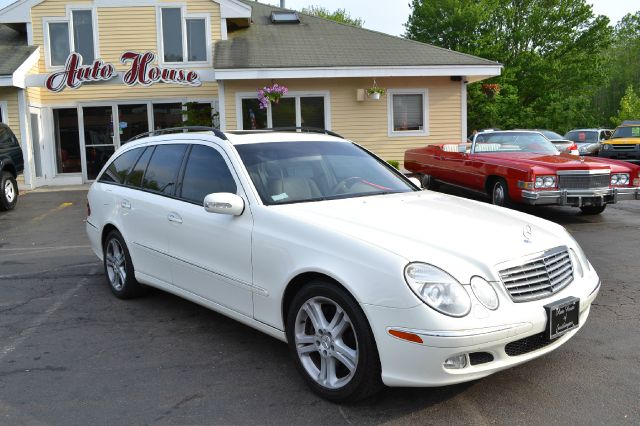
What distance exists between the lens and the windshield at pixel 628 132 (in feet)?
72.6

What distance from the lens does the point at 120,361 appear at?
4.38 metres

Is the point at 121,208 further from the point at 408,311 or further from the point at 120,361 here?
the point at 408,311

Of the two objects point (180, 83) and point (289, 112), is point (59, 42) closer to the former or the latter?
point (180, 83)

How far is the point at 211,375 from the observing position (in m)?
4.09

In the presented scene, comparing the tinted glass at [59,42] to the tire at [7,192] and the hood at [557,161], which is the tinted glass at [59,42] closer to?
the tire at [7,192]

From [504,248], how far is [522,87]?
44707 mm

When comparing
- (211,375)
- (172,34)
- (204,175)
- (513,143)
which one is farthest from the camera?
(172,34)

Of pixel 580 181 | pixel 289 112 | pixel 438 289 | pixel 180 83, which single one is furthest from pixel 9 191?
pixel 438 289

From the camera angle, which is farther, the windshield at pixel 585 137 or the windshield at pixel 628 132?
the windshield at pixel 585 137

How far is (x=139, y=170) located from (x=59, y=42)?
13958mm

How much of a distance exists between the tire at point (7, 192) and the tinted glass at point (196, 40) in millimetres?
6800

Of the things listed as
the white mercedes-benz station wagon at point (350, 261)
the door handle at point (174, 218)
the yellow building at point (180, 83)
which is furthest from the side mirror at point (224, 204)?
the yellow building at point (180, 83)

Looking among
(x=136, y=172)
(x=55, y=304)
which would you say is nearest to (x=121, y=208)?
(x=136, y=172)

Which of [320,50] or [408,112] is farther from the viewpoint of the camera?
[408,112]
